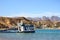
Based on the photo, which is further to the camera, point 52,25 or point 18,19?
point 52,25

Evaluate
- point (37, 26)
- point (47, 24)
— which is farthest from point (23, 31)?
point (47, 24)

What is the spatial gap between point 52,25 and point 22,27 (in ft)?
88.4

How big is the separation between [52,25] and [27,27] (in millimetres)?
25963

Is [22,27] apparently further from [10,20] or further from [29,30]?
[10,20]

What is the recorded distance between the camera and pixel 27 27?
25.4m

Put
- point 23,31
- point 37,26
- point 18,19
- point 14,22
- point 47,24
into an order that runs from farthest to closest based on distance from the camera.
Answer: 1. point 47,24
2. point 37,26
3. point 14,22
4. point 18,19
5. point 23,31

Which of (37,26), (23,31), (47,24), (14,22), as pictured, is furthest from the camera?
(47,24)

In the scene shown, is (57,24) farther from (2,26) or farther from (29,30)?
(29,30)

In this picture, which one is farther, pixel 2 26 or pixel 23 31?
pixel 2 26

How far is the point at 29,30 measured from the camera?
25.4m

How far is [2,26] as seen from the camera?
40562 mm

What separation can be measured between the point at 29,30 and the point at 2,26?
15966mm

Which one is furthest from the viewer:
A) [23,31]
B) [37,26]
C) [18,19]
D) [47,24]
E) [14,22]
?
[47,24]

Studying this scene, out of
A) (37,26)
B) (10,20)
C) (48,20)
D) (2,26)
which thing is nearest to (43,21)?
(48,20)
